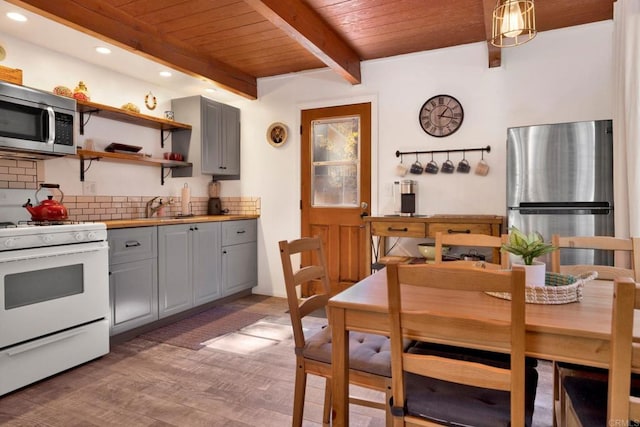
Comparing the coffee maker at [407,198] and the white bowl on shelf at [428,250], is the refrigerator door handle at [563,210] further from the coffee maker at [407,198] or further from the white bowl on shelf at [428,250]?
the coffee maker at [407,198]

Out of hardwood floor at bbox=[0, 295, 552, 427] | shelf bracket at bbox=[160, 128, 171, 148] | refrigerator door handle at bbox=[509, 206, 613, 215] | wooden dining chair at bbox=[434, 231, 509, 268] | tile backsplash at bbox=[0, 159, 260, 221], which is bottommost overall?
hardwood floor at bbox=[0, 295, 552, 427]

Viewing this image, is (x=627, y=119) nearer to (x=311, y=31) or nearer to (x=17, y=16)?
(x=311, y=31)

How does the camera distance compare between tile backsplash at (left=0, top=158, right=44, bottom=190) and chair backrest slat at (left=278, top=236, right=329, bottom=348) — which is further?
tile backsplash at (left=0, top=158, right=44, bottom=190)

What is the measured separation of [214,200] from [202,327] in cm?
173

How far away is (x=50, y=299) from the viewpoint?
2385 mm

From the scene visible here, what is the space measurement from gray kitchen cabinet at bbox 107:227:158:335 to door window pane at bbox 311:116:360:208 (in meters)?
1.77

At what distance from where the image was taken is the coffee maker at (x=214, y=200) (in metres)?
4.60

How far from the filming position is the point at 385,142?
3.86 metres

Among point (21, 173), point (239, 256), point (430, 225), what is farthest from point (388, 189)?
point (21, 173)

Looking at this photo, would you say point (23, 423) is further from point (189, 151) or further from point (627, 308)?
point (189, 151)

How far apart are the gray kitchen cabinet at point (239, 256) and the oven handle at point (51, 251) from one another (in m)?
1.47

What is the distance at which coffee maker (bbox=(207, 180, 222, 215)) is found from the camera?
4.60 metres

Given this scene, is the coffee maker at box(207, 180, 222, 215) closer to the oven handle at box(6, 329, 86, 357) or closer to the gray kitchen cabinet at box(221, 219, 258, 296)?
the gray kitchen cabinet at box(221, 219, 258, 296)

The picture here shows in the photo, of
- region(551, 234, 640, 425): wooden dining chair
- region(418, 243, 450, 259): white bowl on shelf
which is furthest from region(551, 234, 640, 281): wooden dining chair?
region(418, 243, 450, 259): white bowl on shelf
